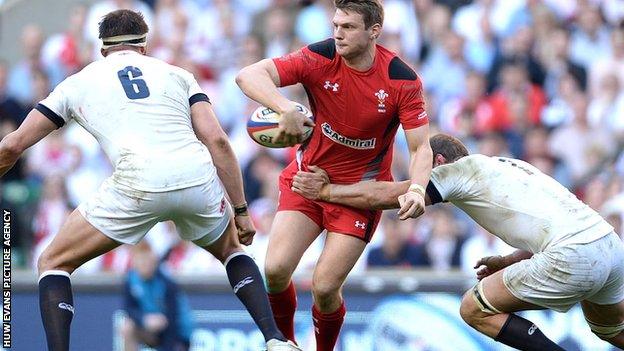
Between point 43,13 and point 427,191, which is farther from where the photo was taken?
point 43,13

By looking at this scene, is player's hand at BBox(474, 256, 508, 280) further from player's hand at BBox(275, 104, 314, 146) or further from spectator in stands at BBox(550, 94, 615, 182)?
spectator in stands at BBox(550, 94, 615, 182)

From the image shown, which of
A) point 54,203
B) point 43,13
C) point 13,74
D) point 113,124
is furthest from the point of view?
point 43,13

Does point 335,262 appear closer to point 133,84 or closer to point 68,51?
point 133,84

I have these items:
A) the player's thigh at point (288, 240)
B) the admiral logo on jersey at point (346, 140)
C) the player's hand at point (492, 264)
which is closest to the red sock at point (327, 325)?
the player's thigh at point (288, 240)

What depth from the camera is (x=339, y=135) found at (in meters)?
10.2

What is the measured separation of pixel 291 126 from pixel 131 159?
3.53 feet

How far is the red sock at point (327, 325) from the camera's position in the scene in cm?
1039

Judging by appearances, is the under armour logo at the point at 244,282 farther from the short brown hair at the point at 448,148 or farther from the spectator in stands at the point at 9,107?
the spectator in stands at the point at 9,107

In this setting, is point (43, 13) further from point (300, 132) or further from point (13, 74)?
point (300, 132)

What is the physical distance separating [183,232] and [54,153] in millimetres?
7468

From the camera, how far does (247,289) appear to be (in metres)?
9.72

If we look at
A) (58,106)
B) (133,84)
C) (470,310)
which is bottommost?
(470,310)

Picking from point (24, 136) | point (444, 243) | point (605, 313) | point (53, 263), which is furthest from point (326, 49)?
point (444, 243)

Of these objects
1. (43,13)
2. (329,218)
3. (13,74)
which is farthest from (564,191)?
(43,13)
